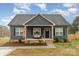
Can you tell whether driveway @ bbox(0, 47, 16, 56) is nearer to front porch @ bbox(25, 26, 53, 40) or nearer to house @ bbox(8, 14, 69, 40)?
house @ bbox(8, 14, 69, 40)

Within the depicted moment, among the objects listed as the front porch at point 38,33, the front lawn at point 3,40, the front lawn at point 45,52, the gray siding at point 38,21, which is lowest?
the front lawn at point 45,52

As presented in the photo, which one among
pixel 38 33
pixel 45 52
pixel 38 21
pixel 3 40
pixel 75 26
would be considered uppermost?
pixel 38 21

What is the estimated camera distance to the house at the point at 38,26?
10477 millimetres

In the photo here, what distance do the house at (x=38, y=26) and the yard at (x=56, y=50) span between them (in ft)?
0.87

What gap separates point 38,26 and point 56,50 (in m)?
0.75

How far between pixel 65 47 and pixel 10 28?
142cm

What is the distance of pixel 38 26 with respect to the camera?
10.6 metres

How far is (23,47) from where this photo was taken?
1047 cm

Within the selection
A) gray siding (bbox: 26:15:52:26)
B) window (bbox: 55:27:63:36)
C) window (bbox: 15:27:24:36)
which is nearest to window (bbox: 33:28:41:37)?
gray siding (bbox: 26:15:52:26)

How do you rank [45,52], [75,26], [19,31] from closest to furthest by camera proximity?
[45,52] → [75,26] → [19,31]

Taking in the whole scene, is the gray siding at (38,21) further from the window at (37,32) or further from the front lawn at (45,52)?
the front lawn at (45,52)

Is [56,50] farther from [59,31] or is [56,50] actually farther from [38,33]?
[38,33]

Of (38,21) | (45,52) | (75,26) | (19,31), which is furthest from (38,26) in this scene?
(75,26)

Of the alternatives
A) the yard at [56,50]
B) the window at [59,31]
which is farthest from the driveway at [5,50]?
the window at [59,31]
